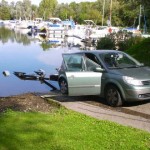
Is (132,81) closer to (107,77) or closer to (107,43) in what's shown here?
(107,77)

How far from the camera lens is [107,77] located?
11430 millimetres

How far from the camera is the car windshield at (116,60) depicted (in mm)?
12030

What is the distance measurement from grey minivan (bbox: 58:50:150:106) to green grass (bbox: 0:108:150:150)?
2.04 m

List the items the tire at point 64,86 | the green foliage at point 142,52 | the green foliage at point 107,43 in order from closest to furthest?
the tire at point 64,86, the green foliage at point 142,52, the green foliage at point 107,43

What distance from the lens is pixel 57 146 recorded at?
7082mm

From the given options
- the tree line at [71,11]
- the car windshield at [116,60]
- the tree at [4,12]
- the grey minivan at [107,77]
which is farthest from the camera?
the tree at [4,12]

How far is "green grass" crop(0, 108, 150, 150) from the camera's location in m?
7.14

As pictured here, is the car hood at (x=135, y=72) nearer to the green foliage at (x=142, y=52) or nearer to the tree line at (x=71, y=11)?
the green foliage at (x=142, y=52)

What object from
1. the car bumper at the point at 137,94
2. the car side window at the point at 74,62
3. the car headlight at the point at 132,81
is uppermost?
the car side window at the point at 74,62

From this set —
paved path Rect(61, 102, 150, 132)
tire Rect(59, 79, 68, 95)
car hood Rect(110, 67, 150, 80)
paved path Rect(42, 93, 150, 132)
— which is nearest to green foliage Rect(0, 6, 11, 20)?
tire Rect(59, 79, 68, 95)

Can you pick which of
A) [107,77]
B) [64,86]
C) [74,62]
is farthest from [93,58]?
[64,86]

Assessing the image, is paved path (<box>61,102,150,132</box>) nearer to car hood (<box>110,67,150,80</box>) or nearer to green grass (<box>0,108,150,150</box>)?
green grass (<box>0,108,150,150</box>)

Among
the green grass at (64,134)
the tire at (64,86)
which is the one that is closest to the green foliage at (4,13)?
the tire at (64,86)

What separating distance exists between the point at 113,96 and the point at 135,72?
989 mm
